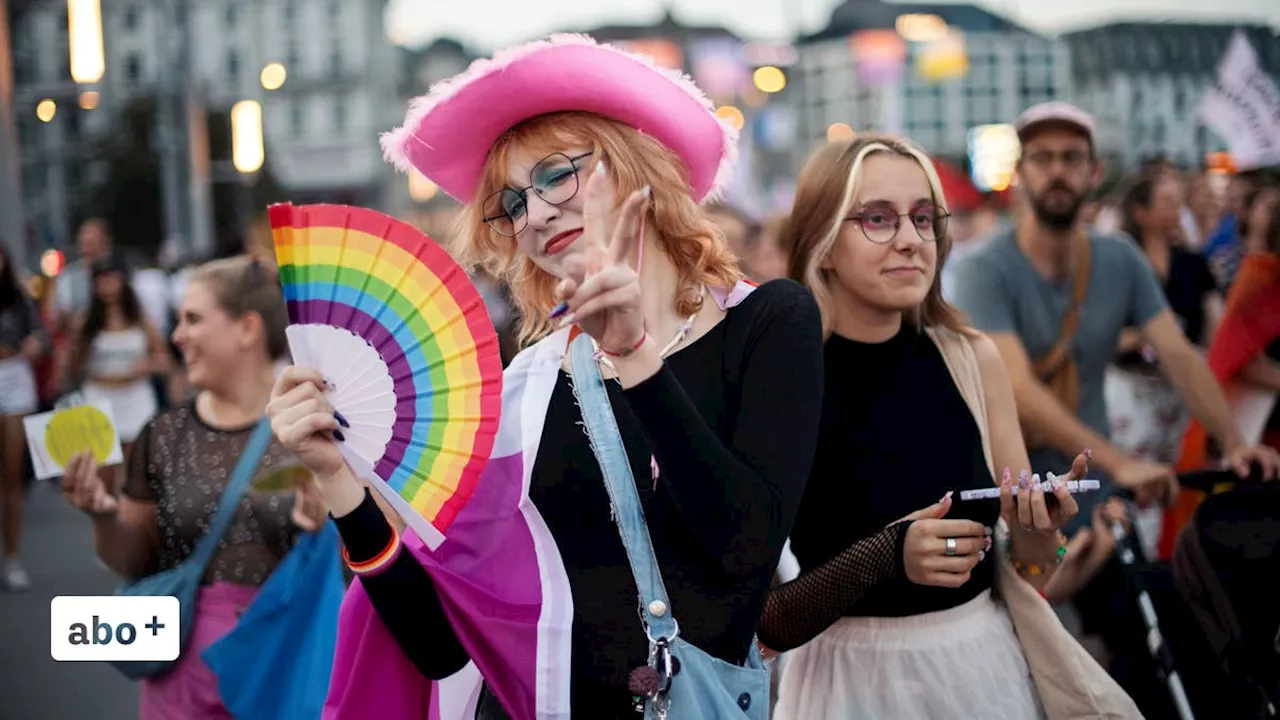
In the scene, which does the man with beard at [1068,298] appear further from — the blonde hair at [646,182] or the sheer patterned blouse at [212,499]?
the blonde hair at [646,182]

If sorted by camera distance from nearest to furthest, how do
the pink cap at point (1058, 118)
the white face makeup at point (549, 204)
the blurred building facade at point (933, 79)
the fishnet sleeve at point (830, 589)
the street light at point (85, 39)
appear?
the white face makeup at point (549, 204) → the fishnet sleeve at point (830, 589) → the pink cap at point (1058, 118) → the street light at point (85, 39) → the blurred building facade at point (933, 79)

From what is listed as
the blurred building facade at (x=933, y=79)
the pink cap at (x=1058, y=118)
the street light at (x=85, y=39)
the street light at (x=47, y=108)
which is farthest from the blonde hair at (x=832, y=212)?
the blurred building facade at (x=933, y=79)

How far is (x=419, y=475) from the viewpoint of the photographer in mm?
2191

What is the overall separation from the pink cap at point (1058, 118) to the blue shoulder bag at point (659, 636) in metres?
3.23

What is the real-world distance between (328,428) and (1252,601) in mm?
2305

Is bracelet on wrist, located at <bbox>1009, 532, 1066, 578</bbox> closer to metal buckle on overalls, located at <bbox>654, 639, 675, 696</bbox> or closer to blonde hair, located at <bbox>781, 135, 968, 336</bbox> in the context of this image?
blonde hair, located at <bbox>781, 135, 968, 336</bbox>

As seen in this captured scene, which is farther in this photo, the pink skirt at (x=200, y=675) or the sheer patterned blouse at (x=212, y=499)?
the sheer patterned blouse at (x=212, y=499)

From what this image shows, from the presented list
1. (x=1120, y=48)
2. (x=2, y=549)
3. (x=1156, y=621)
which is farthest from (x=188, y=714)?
(x=1120, y=48)

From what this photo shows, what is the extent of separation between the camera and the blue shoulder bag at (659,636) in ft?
6.94

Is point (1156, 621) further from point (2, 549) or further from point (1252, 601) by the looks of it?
point (2, 549)

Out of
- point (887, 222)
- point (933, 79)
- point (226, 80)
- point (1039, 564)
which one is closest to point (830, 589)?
point (1039, 564)

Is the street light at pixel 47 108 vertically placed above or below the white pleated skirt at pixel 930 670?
above

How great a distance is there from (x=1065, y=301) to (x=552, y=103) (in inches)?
116

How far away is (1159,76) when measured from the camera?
53.2 feet
